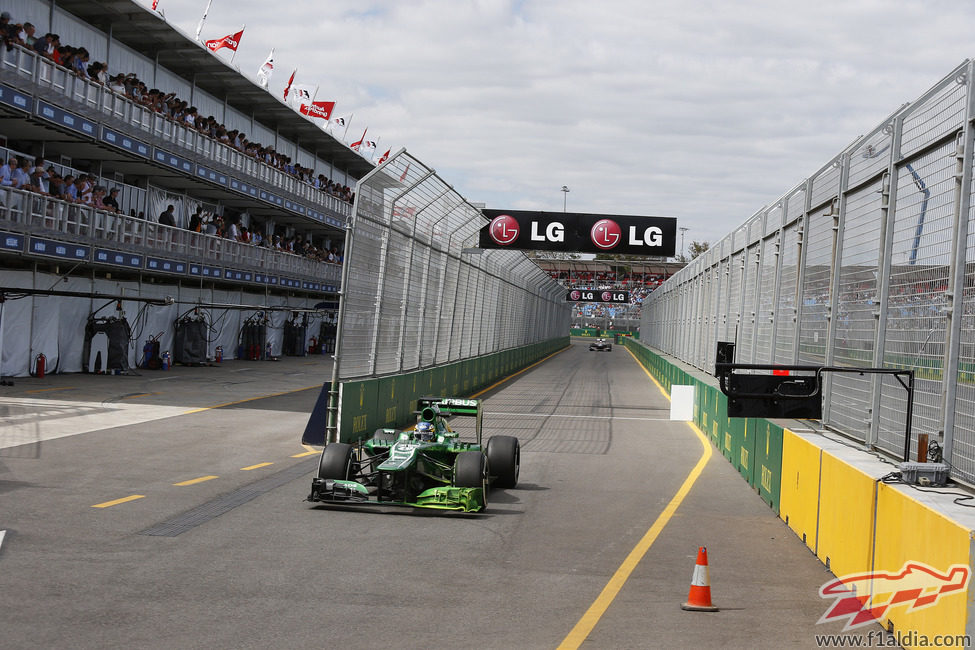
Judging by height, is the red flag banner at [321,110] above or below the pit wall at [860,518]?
above

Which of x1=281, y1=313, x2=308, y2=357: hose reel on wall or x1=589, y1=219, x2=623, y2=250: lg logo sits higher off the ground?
x1=589, y1=219, x2=623, y2=250: lg logo

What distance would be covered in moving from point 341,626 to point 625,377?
3324 centimetres

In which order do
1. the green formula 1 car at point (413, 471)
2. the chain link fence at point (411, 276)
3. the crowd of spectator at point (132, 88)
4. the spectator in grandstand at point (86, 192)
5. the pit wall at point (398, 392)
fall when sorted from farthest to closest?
the spectator in grandstand at point (86, 192), the crowd of spectator at point (132, 88), the chain link fence at point (411, 276), the pit wall at point (398, 392), the green formula 1 car at point (413, 471)

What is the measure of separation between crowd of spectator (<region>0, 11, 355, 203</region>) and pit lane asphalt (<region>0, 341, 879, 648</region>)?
10810mm

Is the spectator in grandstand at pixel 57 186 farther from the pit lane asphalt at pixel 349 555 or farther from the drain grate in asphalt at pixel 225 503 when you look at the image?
the drain grate in asphalt at pixel 225 503

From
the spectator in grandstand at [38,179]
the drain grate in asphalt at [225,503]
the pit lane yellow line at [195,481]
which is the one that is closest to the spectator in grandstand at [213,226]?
the spectator in grandstand at [38,179]

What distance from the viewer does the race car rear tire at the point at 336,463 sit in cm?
1010

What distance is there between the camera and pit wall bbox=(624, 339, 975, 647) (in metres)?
5.15

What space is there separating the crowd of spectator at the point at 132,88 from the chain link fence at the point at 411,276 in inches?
389

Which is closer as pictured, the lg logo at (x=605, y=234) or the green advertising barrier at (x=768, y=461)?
the green advertising barrier at (x=768, y=461)

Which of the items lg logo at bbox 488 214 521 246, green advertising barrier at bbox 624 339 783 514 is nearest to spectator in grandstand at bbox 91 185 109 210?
lg logo at bbox 488 214 521 246

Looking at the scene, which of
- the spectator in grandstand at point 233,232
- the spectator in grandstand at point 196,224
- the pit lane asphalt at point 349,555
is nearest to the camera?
the pit lane asphalt at point 349,555

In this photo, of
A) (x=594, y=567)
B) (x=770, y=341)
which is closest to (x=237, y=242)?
(x=770, y=341)

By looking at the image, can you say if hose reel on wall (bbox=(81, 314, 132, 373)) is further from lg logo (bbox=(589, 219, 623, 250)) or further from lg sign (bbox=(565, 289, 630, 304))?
lg sign (bbox=(565, 289, 630, 304))
